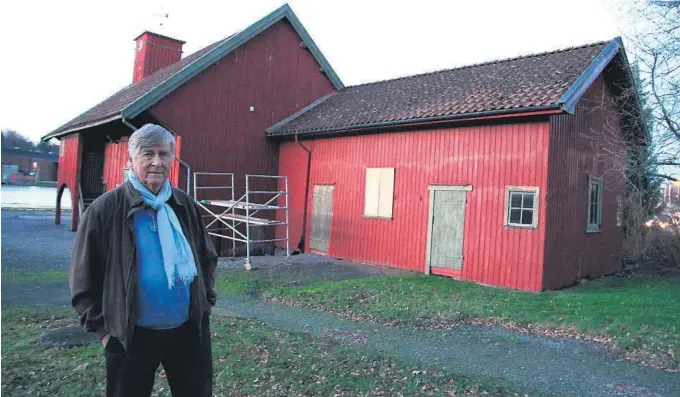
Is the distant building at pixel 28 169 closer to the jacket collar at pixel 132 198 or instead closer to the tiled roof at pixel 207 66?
the tiled roof at pixel 207 66

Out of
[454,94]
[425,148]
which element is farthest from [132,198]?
[454,94]

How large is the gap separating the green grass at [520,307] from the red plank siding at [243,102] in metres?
6.29

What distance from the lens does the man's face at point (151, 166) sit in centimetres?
249

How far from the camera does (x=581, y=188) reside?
35.9 feet

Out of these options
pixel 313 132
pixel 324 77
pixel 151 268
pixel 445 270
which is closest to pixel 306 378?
pixel 151 268

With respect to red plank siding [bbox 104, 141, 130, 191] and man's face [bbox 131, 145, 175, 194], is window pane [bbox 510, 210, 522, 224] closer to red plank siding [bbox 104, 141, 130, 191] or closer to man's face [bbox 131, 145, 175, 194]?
man's face [bbox 131, 145, 175, 194]

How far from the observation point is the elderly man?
7.53 feet

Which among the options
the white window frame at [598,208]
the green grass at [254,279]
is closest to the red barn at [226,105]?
the green grass at [254,279]

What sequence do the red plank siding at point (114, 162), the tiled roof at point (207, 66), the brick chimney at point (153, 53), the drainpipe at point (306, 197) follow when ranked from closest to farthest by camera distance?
the tiled roof at point (207, 66), the drainpipe at point (306, 197), the red plank siding at point (114, 162), the brick chimney at point (153, 53)

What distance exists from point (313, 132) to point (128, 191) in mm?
11422

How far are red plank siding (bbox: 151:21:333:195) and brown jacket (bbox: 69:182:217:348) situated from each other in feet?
37.1

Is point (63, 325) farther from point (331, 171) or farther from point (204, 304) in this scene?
point (331, 171)

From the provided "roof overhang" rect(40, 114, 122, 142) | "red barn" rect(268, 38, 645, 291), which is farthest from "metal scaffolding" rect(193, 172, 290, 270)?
"roof overhang" rect(40, 114, 122, 142)

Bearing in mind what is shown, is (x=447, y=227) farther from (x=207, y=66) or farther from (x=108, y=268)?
(x=108, y=268)
